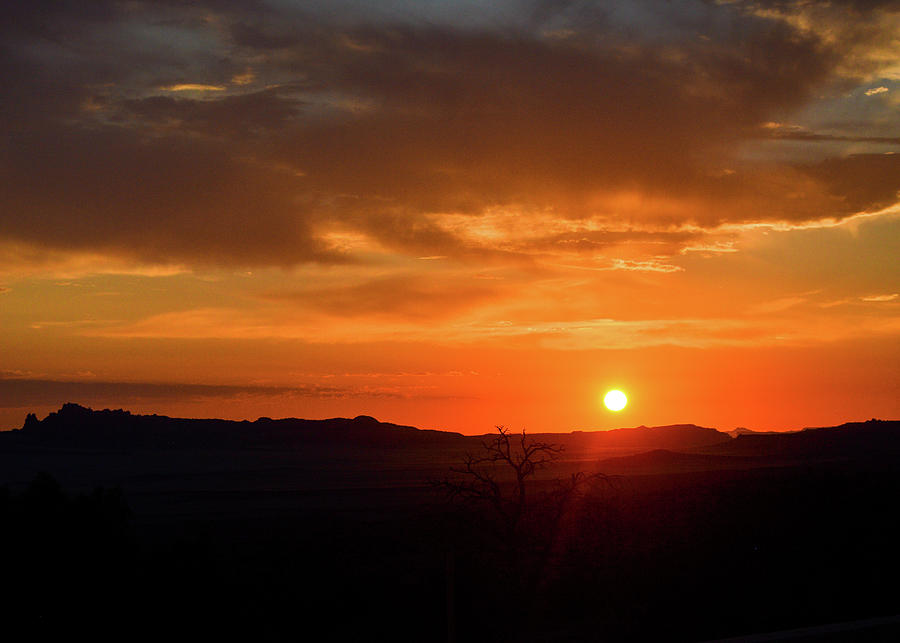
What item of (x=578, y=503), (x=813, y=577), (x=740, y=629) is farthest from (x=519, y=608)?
(x=578, y=503)

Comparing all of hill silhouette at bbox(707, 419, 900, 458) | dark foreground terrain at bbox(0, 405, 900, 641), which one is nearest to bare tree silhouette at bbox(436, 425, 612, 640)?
dark foreground terrain at bbox(0, 405, 900, 641)

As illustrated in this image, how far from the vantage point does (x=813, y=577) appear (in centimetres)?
2964

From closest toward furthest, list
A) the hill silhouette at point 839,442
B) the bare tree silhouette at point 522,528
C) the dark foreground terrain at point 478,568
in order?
1. the dark foreground terrain at point 478,568
2. the bare tree silhouette at point 522,528
3. the hill silhouette at point 839,442

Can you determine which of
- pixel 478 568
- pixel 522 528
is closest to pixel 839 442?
pixel 522 528

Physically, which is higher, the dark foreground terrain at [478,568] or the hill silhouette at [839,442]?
the hill silhouette at [839,442]

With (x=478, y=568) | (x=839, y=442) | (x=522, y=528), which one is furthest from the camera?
(x=839, y=442)

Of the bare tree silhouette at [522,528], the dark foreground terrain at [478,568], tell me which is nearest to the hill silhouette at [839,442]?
the dark foreground terrain at [478,568]

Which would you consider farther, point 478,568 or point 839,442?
point 839,442

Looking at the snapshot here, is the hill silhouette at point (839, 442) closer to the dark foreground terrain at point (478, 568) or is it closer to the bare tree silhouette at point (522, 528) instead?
the dark foreground terrain at point (478, 568)

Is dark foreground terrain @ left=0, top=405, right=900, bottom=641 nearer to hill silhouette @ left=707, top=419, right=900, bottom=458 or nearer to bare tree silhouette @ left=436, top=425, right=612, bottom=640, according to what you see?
bare tree silhouette @ left=436, top=425, right=612, bottom=640

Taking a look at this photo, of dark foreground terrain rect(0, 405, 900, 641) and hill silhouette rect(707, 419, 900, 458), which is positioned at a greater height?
hill silhouette rect(707, 419, 900, 458)

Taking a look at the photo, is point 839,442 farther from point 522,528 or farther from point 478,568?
point 478,568

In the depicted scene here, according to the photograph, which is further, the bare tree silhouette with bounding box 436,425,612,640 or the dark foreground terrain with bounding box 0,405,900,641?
the bare tree silhouette with bounding box 436,425,612,640

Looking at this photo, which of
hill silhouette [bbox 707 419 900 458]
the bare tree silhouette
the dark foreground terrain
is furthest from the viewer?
hill silhouette [bbox 707 419 900 458]
